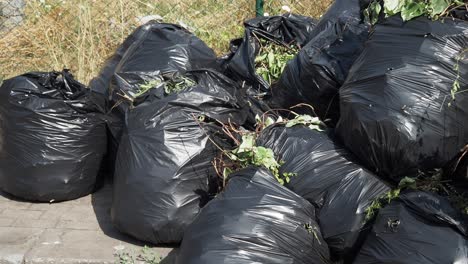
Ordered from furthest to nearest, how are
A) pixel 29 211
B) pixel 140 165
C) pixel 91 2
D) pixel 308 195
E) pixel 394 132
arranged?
1. pixel 91 2
2. pixel 29 211
3. pixel 140 165
4. pixel 308 195
5. pixel 394 132

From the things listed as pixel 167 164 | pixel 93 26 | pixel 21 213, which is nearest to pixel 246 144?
pixel 167 164

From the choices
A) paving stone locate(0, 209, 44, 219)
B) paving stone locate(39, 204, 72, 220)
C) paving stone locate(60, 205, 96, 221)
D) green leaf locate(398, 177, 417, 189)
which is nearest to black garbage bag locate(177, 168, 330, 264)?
green leaf locate(398, 177, 417, 189)

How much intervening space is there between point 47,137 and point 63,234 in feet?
1.95

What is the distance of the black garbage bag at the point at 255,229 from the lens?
7.94 feet

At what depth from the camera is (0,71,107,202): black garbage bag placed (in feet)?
11.6

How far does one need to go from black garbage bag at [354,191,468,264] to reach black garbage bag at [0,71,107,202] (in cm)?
189

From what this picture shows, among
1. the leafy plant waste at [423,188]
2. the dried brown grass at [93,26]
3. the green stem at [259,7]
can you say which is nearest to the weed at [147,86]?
the leafy plant waste at [423,188]

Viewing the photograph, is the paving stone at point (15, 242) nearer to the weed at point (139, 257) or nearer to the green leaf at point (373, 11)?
the weed at point (139, 257)

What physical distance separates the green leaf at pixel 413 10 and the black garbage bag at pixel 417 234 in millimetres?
791

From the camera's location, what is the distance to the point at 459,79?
8.37 feet

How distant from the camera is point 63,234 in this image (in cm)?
335

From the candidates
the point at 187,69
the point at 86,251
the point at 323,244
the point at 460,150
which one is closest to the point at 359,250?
the point at 323,244

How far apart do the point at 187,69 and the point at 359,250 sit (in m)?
1.72

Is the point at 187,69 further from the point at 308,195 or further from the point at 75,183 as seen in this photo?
the point at 308,195
